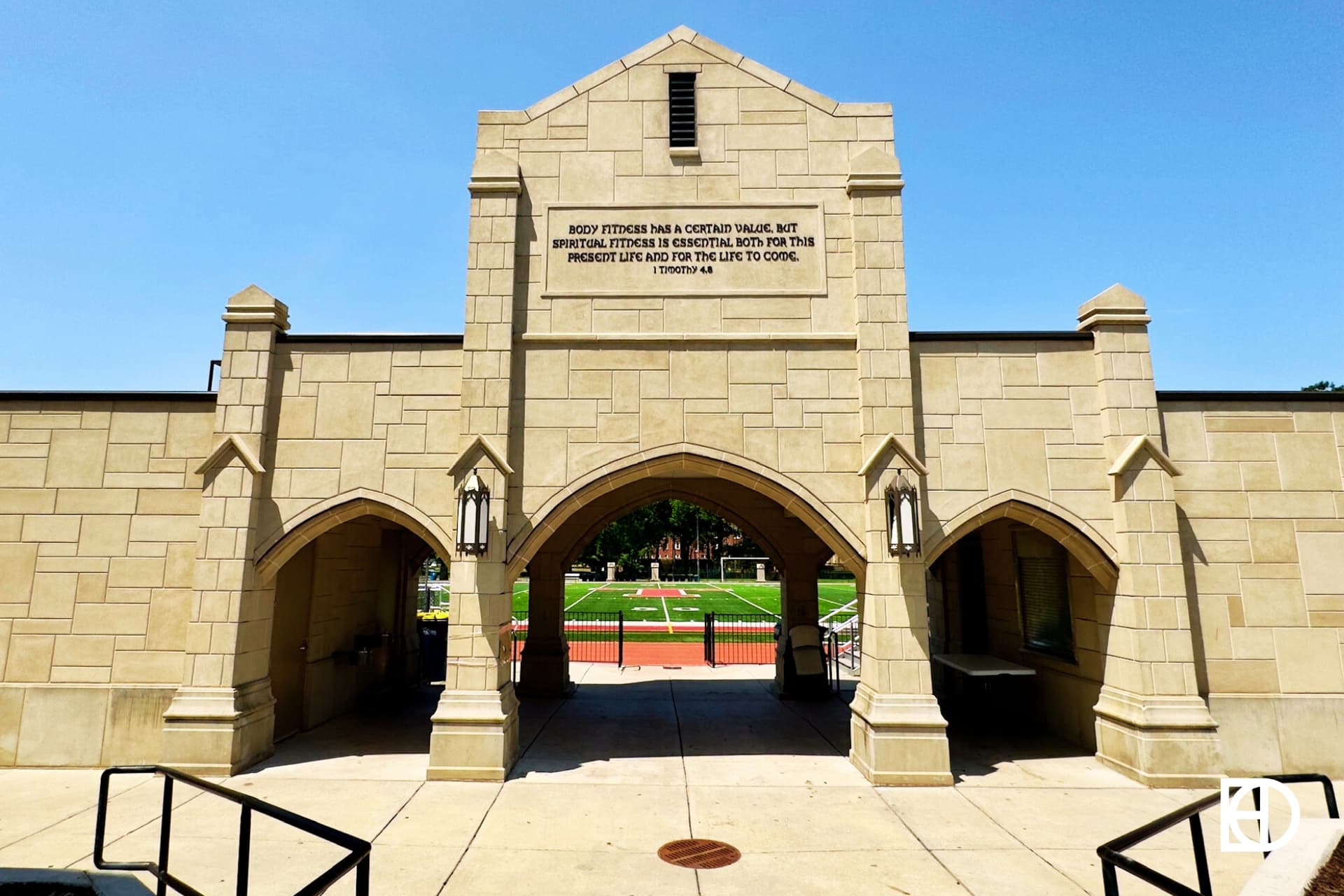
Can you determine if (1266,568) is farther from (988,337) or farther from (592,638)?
(592,638)

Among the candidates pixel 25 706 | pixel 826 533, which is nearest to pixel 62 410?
pixel 25 706

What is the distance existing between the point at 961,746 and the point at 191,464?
11.7m

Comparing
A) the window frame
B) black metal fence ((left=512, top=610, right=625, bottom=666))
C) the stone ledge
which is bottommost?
black metal fence ((left=512, top=610, right=625, bottom=666))

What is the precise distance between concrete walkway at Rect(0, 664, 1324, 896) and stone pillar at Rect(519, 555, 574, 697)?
2928 mm

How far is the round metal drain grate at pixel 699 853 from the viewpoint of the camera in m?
6.25

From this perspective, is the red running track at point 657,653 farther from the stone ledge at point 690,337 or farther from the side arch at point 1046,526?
the stone ledge at point 690,337

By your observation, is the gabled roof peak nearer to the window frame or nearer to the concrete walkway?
the window frame

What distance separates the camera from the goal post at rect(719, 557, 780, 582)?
6825 cm

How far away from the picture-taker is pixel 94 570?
926 cm

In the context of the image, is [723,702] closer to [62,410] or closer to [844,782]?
[844,782]

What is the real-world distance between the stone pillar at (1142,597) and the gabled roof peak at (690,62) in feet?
15.1

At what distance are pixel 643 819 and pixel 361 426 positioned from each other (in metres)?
6.14

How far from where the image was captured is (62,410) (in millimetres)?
9570

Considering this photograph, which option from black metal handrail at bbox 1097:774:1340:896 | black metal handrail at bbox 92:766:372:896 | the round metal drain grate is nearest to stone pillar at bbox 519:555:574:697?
the round metal drain grate
